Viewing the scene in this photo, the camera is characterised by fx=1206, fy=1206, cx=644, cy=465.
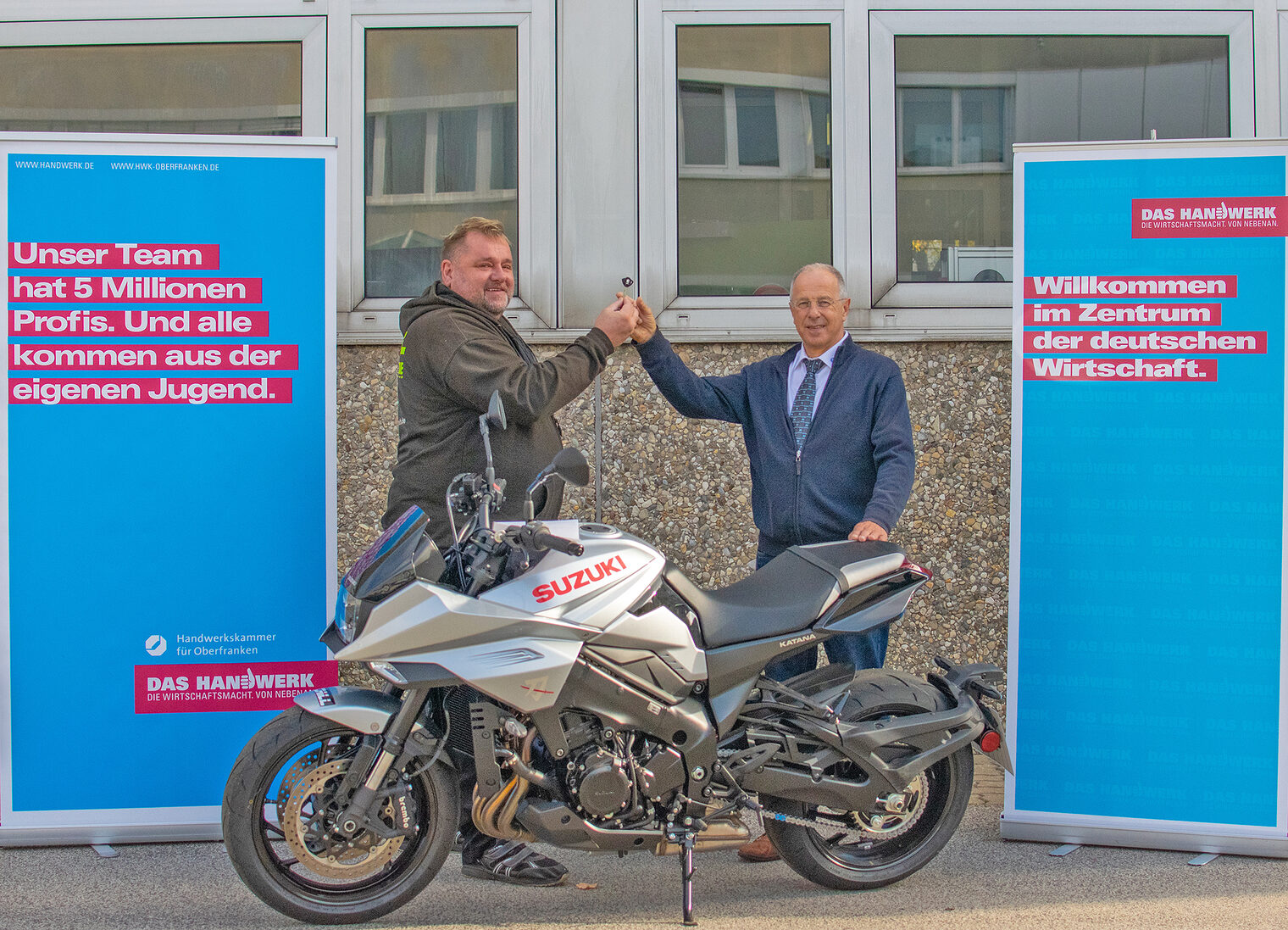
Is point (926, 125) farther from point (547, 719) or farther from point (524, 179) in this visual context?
point (547, 719)

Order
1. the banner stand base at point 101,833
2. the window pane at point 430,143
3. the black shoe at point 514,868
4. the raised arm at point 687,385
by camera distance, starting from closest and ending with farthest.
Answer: the black shoe at point 514,868, the banner stand base at point 101,833, the raised arm at point 687,385, the window pane at point 430,143

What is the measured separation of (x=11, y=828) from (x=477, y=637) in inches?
78.1

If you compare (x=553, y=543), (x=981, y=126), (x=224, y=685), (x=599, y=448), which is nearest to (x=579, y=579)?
(x=553, y=543)

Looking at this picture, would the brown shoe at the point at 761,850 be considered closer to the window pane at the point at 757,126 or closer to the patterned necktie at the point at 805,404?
the patterned necktie at the point at 805,404

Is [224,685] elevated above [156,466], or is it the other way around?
[156,466]

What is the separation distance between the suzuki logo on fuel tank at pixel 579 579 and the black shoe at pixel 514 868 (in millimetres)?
748

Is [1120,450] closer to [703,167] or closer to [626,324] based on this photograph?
[626,324]

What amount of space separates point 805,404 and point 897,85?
Result: 92.4 inches

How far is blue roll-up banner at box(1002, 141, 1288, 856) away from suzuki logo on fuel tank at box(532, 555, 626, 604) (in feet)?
5.11

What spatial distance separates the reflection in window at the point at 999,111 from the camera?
5621 mm

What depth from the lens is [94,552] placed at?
13.0 feet

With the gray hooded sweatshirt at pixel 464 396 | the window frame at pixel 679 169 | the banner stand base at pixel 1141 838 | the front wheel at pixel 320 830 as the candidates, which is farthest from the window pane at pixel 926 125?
the front wheel at pixel 320 830

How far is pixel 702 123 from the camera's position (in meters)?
5.64

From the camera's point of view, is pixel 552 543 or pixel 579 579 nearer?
pixel 552 543
